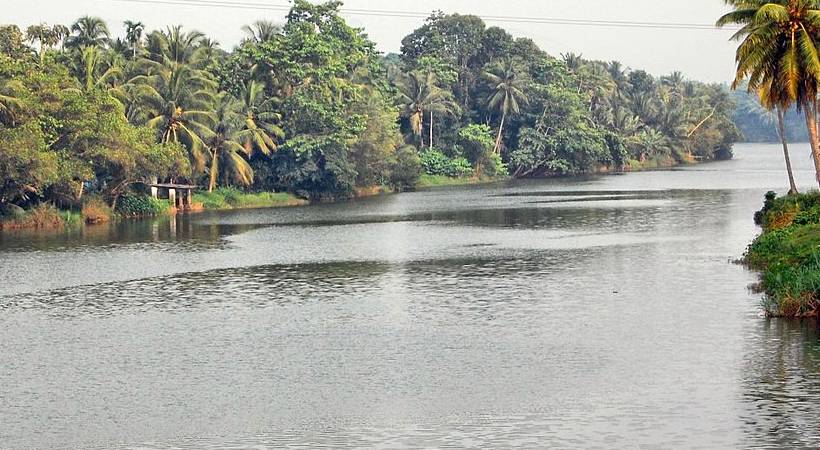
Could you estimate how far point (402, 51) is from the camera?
147 meters

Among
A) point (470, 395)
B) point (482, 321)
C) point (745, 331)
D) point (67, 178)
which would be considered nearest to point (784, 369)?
point (745, 331)

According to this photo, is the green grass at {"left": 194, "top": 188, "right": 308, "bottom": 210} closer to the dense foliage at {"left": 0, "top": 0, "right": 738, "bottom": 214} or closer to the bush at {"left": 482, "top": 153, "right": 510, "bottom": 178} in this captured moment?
the dense foliage at {"left": 0, "top": 0, "right": 738, "bottom": 214}

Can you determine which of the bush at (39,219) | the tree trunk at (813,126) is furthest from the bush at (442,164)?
the tree trunk at (813,126)

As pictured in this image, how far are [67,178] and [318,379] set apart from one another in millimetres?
49645

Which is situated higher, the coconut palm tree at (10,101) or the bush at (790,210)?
the coconut palm tree at (10,101)

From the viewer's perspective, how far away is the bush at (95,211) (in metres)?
82.5

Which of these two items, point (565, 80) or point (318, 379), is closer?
point (318, 379)

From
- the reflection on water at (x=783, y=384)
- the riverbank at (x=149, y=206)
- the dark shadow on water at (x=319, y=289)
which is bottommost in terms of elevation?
the reflection on water at (x=783, y=384)

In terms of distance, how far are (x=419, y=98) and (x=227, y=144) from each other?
42.7m

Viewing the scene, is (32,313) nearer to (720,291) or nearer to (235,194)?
(720,291)

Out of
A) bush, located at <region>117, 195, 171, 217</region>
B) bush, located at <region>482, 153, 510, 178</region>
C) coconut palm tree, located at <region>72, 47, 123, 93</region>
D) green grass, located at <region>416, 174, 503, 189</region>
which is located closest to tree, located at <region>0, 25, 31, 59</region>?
coconut palm tree, located at <region>72, 47, 123, 93</region>

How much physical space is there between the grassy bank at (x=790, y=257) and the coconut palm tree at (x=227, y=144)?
1828 inches

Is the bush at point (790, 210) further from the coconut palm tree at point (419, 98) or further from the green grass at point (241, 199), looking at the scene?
the coconut palm tree at point (419, 98)

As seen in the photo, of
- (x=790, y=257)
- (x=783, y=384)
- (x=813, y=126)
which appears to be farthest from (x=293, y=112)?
A: (x=783, y=384)
